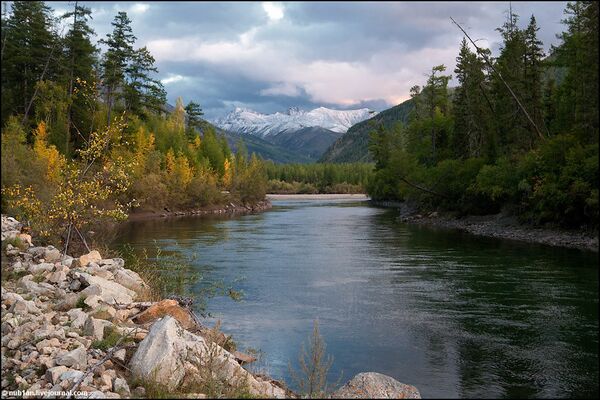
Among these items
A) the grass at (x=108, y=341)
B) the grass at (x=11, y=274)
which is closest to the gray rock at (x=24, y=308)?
the grass at (x=108, y=341)

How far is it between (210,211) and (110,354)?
80.8 metres

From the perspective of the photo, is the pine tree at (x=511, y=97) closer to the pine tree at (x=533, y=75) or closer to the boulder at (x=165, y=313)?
the pine tree at (x=533, y=75)

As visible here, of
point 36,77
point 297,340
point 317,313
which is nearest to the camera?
point 297,340

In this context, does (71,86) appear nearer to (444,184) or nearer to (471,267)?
(444,184)

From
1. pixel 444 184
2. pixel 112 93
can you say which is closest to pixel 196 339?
pixel 444 184

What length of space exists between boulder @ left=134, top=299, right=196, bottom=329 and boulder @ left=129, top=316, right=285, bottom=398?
353 cm

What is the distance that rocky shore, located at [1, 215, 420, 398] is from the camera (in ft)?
28.3

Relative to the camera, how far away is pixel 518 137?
56.1 m

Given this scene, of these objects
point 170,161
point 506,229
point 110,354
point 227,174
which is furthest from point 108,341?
point 227,174

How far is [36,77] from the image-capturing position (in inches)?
2335

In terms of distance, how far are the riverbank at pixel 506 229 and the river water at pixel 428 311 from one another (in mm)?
2713

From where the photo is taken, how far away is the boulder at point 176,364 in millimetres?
9203

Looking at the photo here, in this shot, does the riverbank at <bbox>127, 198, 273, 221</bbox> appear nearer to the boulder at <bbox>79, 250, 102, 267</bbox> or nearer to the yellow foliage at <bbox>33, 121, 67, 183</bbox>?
the yellow foliage at <bbox>33, 121, 67, 183</bbox>

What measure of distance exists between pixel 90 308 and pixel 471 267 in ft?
71.5
